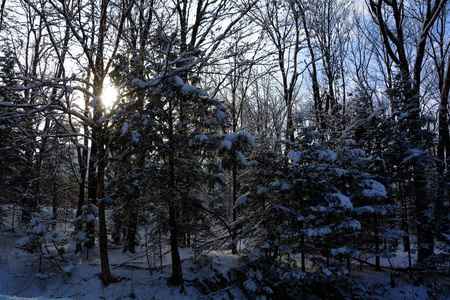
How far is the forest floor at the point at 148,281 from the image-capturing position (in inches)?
306

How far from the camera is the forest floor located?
25.5 ft

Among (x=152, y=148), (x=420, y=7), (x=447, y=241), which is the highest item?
(x=420, y=7)

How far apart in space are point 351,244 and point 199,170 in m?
5.84

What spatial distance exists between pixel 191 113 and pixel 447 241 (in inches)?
404

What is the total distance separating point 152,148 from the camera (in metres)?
7.49

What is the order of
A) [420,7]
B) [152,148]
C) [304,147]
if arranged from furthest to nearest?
[420,7] < [304,147] < [152,148]

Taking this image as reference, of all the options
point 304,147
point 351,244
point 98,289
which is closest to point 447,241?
point 351,244

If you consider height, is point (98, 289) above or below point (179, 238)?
below

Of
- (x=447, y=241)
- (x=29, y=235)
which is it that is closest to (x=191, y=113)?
(x=29, y=235)

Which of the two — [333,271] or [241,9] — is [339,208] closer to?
[333,271]

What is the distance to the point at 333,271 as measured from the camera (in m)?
7.91

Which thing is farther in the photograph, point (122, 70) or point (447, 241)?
point (447, 241)

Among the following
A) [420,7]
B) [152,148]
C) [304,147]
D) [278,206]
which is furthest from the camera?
[420,7]

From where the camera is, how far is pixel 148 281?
8.31 metres
